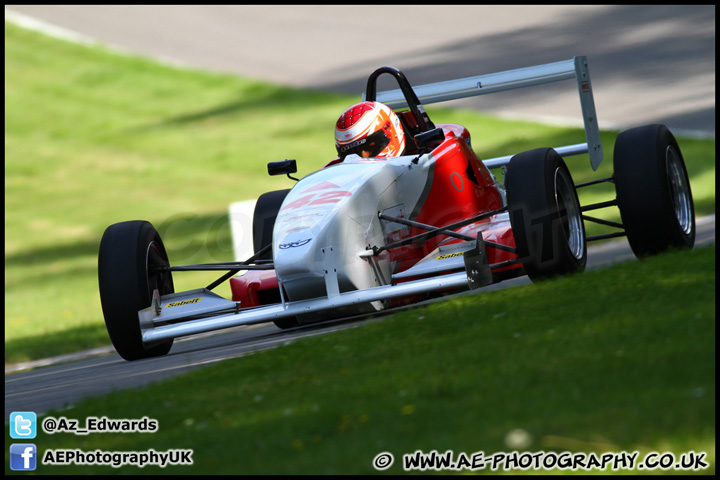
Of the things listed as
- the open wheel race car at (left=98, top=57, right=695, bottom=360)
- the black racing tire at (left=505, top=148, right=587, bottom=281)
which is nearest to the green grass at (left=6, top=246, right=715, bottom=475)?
the black racing tire at (left=505, top=148, right=587, bottom=281)

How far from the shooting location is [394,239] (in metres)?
9.34

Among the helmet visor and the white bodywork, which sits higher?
the helmet visor

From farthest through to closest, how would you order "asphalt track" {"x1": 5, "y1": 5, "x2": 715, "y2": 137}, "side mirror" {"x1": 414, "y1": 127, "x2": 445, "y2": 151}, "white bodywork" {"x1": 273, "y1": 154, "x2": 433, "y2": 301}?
"asphalt track" {"x1": 5, "y1": 5, "x2": 715, "y2": 137}, "side mirror" {"x1": 414, "y1": 127, "x2": 445, "y2": 151}, "white bodywork" {"x1": 273, "y1": 154, "x2": 433, "y2": 301}

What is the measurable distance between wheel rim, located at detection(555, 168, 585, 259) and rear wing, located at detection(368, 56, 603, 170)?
1.56 m

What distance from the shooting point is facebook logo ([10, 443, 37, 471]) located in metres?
5.68

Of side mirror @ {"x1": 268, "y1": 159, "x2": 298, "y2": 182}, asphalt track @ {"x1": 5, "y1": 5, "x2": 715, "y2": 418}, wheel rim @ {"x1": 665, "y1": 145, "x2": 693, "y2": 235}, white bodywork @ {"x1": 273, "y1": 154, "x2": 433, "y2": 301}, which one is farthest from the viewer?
asphalt track @ {"x1": 5, "y1": 5, "x2": 715, "y2": 418}

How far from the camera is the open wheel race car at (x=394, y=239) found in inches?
331

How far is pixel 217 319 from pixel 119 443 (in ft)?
9.09

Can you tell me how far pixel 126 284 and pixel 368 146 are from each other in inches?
97.2

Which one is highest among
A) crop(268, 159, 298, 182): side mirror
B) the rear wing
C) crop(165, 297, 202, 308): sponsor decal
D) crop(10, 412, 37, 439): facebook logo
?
the rear wing

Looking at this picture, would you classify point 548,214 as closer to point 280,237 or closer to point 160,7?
point 280,237

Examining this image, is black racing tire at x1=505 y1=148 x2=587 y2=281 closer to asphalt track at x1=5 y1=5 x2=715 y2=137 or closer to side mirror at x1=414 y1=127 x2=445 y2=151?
side mirror at x1=414 y1=127 x2=445 y2=151

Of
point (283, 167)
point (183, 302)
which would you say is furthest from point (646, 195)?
point (183, 302)

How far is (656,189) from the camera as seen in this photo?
896cm
